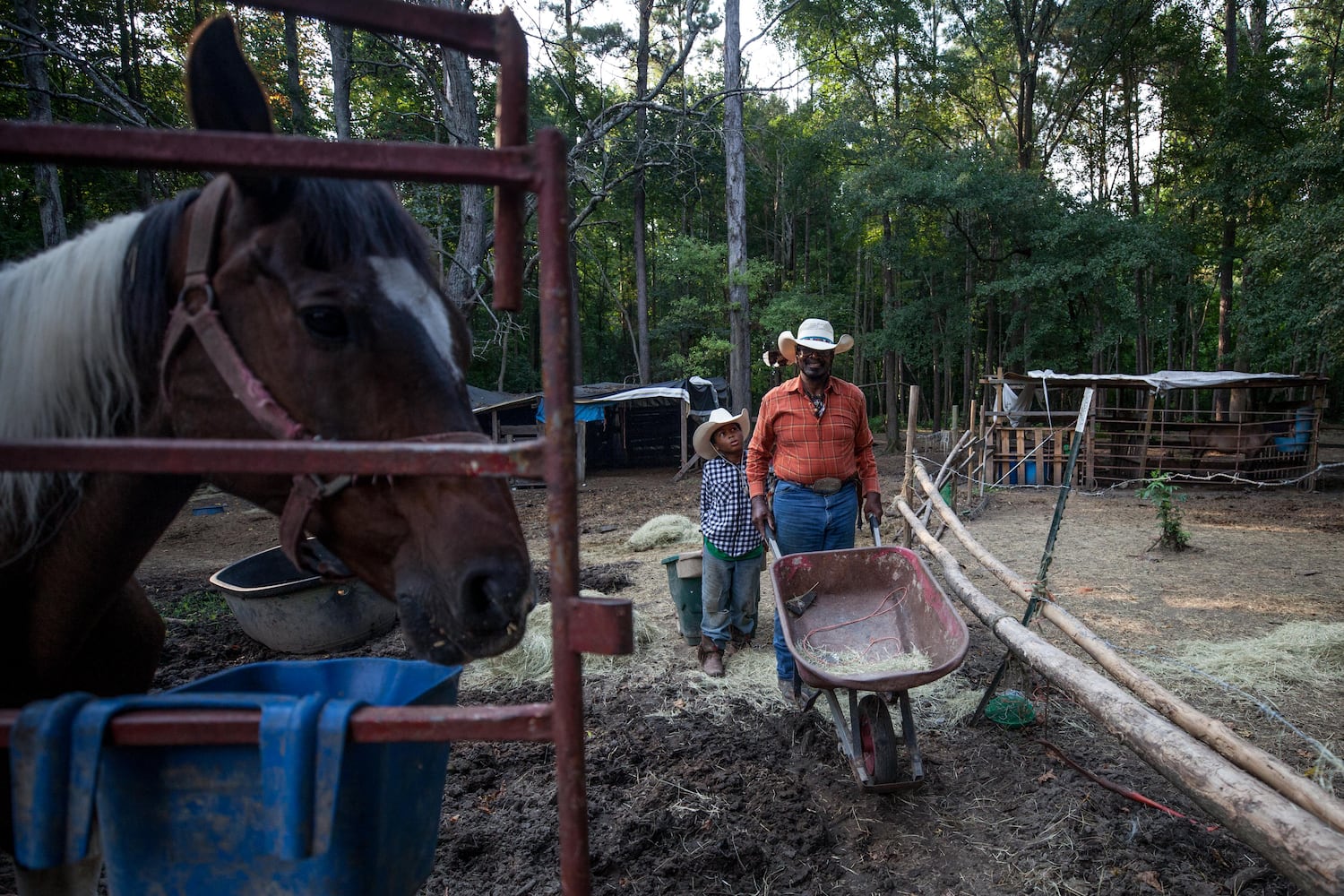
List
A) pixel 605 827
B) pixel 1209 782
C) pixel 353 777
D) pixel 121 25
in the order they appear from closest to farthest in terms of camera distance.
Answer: pixel 353 777 < pixel 1209 782 < pixel 605 827 < pixel 121 25

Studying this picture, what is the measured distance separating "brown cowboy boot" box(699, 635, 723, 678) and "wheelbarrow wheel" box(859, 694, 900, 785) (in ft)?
4.90

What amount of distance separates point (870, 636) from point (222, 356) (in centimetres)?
343

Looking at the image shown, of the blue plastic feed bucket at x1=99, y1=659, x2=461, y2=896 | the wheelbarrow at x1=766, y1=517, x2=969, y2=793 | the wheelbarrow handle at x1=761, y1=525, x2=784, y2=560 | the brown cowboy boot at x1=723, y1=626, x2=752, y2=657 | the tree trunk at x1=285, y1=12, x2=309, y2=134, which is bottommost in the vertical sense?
the brown cowboy boot at x1=723, y1=626, x2=752, y2=657

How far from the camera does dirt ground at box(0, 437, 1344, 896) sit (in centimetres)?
260

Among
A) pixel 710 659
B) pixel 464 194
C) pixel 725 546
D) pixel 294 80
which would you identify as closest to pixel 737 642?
pixel 710 659

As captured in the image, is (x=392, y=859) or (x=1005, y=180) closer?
(x=392, y=859)

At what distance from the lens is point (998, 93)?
22688 mm

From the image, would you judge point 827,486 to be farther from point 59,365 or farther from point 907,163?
point 907,163

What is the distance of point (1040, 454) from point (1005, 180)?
7820mm

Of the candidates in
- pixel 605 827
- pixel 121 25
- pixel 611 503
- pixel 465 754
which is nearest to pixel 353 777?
pixel 605 827

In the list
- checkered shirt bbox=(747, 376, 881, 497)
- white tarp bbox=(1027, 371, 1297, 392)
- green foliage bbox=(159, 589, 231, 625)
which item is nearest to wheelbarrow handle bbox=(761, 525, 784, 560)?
checkered shirt bbox=(747, 376, 881, 497)

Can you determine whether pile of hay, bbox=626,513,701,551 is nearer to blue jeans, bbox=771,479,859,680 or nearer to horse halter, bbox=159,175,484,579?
blue jeans, bbox=771,479,859,680

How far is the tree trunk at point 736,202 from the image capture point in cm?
1359

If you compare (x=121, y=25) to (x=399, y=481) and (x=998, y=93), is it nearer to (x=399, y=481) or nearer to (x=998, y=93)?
(x=399, y=481)
